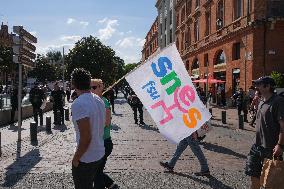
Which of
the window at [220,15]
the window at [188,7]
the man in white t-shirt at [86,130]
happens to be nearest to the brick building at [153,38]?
the window at [188,7]

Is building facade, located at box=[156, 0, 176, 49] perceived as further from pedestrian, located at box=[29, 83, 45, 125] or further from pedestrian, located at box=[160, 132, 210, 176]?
pedestrian, located at box=[160, 132, 210, 176]

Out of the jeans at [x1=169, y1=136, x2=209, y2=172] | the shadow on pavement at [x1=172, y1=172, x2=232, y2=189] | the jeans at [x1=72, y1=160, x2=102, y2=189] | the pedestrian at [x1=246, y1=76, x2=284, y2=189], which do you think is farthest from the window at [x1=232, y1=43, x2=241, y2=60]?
the jeans at [x1=72, y1=160, x2=102, y2=189]

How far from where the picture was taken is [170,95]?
7066 millimetres

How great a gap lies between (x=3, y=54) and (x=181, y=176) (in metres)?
64.0

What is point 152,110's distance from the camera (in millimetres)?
7086

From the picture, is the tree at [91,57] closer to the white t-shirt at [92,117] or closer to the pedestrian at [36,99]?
the pedestrian at [36,99]

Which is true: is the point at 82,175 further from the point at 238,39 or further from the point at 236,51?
the point at 236,51

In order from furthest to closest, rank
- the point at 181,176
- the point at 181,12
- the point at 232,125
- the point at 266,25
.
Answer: the point at 181,12, the point at 266,25, the point at 232,125, the point at 181,176

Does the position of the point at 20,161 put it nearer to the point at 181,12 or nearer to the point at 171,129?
the point at 171,129

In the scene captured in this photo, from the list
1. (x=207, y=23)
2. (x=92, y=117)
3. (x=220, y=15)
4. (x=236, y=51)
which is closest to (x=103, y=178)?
(x=92, y=117)

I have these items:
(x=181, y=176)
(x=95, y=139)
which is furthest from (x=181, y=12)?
(x=95, y=139)

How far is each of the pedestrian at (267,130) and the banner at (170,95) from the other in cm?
165

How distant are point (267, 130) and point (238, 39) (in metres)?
25.8

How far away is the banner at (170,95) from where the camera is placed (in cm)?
700
